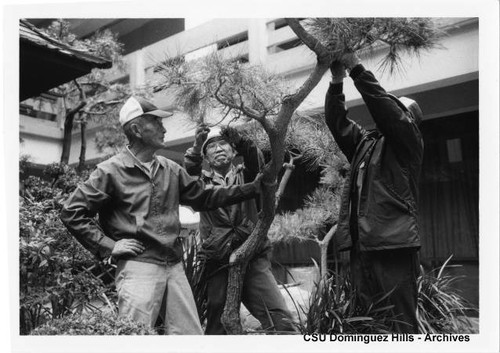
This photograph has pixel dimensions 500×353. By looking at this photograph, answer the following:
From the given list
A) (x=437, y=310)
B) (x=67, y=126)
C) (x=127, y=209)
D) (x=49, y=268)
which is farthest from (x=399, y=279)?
(x=67, y=126)

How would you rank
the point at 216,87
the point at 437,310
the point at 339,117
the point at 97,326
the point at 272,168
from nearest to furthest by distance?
1. the point at 97,326
2. the point at 272,168
3. the point at 216,87
4. the point at 339,117
5. the point at 437,310

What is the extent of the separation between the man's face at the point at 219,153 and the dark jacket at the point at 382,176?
0.80 meters

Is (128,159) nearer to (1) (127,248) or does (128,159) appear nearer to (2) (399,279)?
(1) (127,248)

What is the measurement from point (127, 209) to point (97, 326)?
23.8 inches

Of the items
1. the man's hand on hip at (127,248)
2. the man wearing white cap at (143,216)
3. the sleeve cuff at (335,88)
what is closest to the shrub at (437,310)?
the sleeve cuff at (335,88)

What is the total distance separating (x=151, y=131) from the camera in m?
2.83

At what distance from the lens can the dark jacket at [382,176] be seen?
2822 millimetres

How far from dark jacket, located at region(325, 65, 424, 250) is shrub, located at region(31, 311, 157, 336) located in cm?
128

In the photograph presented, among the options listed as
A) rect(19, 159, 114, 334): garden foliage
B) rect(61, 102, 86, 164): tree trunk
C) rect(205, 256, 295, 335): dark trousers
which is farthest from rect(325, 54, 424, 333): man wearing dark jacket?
rect(61, 102, 86, 164): tree trunk

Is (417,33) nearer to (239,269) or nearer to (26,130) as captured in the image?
(239,269)

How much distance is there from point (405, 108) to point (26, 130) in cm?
593

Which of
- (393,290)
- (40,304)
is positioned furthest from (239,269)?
(40,304)

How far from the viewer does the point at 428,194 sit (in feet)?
23.2

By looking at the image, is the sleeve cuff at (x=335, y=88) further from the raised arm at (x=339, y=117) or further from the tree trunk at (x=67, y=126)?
the tree trunk at (x=67, y=126)
